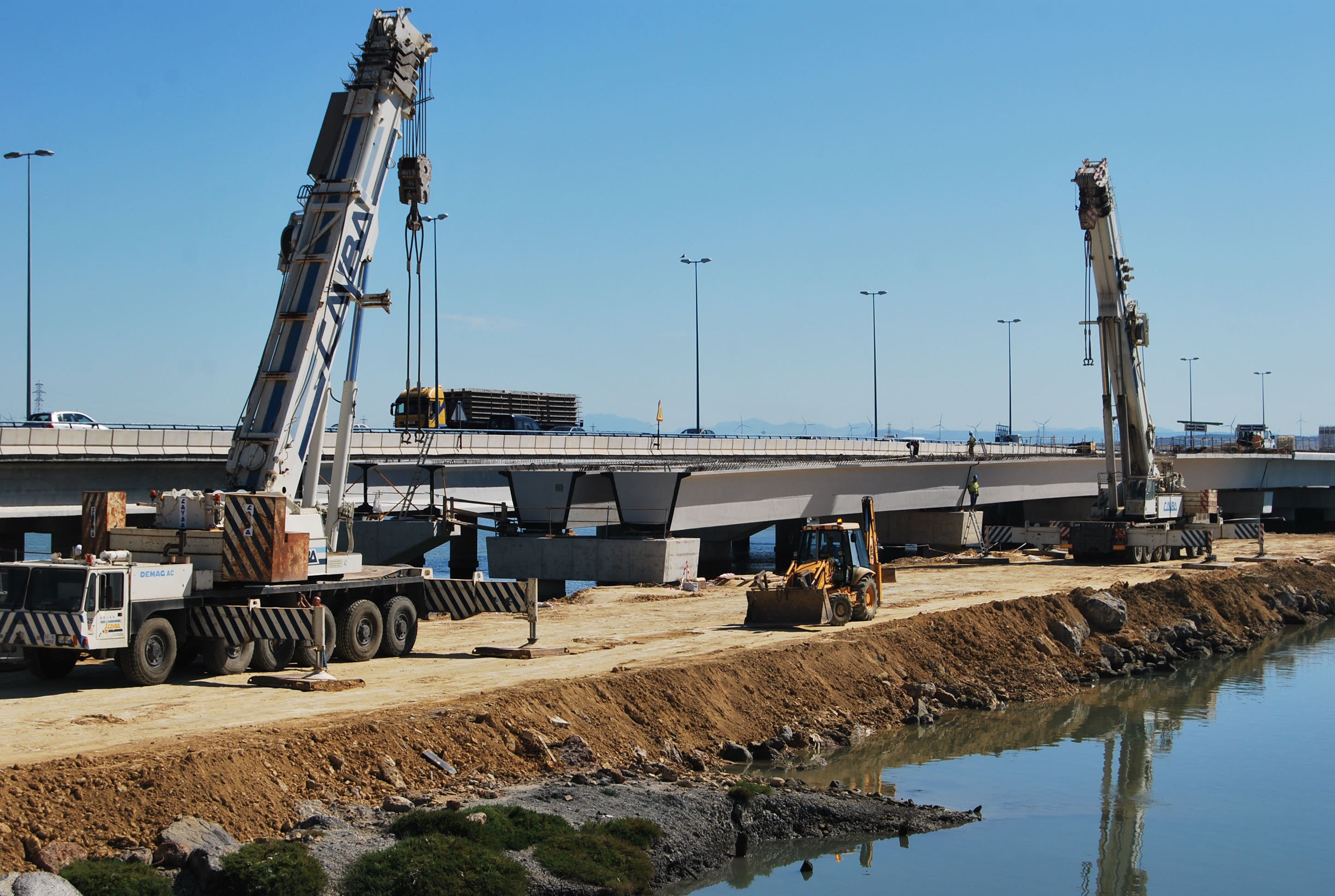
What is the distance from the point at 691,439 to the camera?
63312mm

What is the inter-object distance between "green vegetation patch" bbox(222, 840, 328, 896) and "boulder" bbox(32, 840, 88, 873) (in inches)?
56.3

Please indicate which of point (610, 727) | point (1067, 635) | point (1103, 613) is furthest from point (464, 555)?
point (610, 727)

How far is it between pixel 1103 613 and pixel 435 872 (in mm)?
23524

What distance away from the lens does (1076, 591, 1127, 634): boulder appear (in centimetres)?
3222

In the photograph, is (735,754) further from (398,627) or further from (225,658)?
(225,658)

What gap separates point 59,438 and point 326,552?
18010 millimetres

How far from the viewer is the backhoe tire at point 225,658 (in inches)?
790

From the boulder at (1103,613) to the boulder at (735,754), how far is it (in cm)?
1530

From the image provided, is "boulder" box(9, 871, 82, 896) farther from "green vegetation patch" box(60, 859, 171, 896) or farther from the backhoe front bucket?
the backhoe front bucket

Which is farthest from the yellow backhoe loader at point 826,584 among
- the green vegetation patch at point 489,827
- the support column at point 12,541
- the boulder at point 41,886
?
the support column at point 12,541

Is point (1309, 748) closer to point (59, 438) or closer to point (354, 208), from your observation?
point (354, 208)

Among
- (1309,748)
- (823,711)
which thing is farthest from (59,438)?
(1309,748)

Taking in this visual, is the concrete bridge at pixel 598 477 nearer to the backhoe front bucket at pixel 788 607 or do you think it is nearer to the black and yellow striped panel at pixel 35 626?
the backhoe front bucket at pixel 788 607

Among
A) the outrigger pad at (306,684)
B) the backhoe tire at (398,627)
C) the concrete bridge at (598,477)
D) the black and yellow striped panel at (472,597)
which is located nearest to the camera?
the outrigger pad at (306,684)
